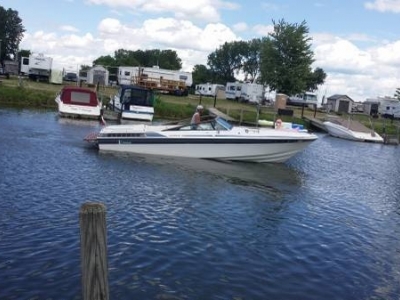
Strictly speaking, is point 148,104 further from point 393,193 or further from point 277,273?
point 277,273

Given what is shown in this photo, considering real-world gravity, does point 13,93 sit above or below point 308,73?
below

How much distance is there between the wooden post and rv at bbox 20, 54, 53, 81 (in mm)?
67739

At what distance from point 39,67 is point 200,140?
174ft

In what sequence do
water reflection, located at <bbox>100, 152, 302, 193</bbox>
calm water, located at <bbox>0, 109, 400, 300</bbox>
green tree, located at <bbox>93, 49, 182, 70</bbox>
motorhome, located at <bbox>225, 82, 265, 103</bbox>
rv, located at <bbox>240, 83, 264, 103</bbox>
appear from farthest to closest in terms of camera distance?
green tree, located at <bbox>93, 49, 182, 70</bbox>, motorhome, located at <bbox>225, 82, 265, 103</bbox>, rv, located at <bbox>240, 83, 264, 103</bbox>, water reflection, located at <bbox>100, 152, 302, 193</bbox>, calm water, located at <bbox>0, 109, 400, 300</bbox>

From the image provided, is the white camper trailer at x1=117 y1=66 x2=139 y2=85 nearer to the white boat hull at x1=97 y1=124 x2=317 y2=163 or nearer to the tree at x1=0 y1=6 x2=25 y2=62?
the white boat hull at x1=97 y1=124 x2=317 y2=163

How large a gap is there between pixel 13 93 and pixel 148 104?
15493 millimetres

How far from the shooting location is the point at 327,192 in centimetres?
1761

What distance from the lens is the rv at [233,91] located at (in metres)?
77.8

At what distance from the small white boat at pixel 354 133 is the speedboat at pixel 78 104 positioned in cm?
2208

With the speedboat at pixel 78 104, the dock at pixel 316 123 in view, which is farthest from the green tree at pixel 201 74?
the speedboat at pixel 78 104

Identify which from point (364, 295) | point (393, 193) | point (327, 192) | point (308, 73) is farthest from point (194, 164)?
point (308, 73)

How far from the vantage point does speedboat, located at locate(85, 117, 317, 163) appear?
21.7 m

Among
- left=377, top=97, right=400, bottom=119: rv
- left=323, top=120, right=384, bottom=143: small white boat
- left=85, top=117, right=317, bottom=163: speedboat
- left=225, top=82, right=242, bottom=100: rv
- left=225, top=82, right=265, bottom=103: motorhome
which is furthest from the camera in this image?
left=377, top=97, right=400, bottom=119: rv

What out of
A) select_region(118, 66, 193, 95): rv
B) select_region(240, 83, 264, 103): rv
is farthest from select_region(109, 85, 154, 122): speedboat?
select_region(240, 83, 264, 103): rv
